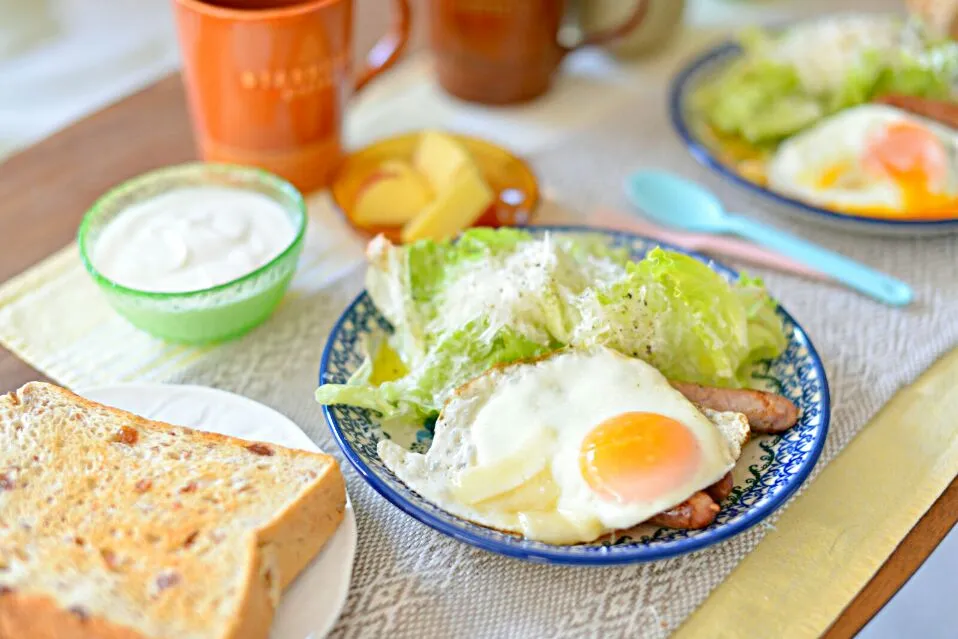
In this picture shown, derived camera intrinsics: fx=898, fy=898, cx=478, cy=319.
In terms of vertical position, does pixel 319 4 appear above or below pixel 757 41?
above

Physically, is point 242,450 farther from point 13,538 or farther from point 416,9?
point 416,9

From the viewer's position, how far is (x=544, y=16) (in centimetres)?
297

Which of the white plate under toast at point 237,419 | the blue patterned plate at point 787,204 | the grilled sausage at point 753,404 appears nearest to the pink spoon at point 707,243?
the blue patterned plate at point 787,204

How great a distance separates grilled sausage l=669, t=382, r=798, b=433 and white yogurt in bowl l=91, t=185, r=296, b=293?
3.44ft

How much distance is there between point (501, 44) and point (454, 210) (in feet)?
2.83

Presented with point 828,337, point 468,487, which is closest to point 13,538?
point 468,487

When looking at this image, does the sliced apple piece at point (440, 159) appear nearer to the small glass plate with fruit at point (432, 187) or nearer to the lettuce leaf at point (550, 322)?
the small glass plate with fruit at point (432, 187)

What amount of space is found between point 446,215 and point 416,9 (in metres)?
1.66

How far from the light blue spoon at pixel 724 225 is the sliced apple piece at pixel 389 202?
680 millimetres

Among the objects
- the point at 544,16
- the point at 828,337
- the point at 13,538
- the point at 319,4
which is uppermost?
the point at 319,4

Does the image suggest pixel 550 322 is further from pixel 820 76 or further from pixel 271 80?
pixel 820 76

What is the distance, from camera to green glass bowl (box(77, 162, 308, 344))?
2043mm

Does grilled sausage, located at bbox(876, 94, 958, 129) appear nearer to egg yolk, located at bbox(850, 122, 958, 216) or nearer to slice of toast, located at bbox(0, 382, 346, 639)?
egg yolk, located at bbox(850, 122, 958, 216)

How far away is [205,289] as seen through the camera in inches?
79.6
